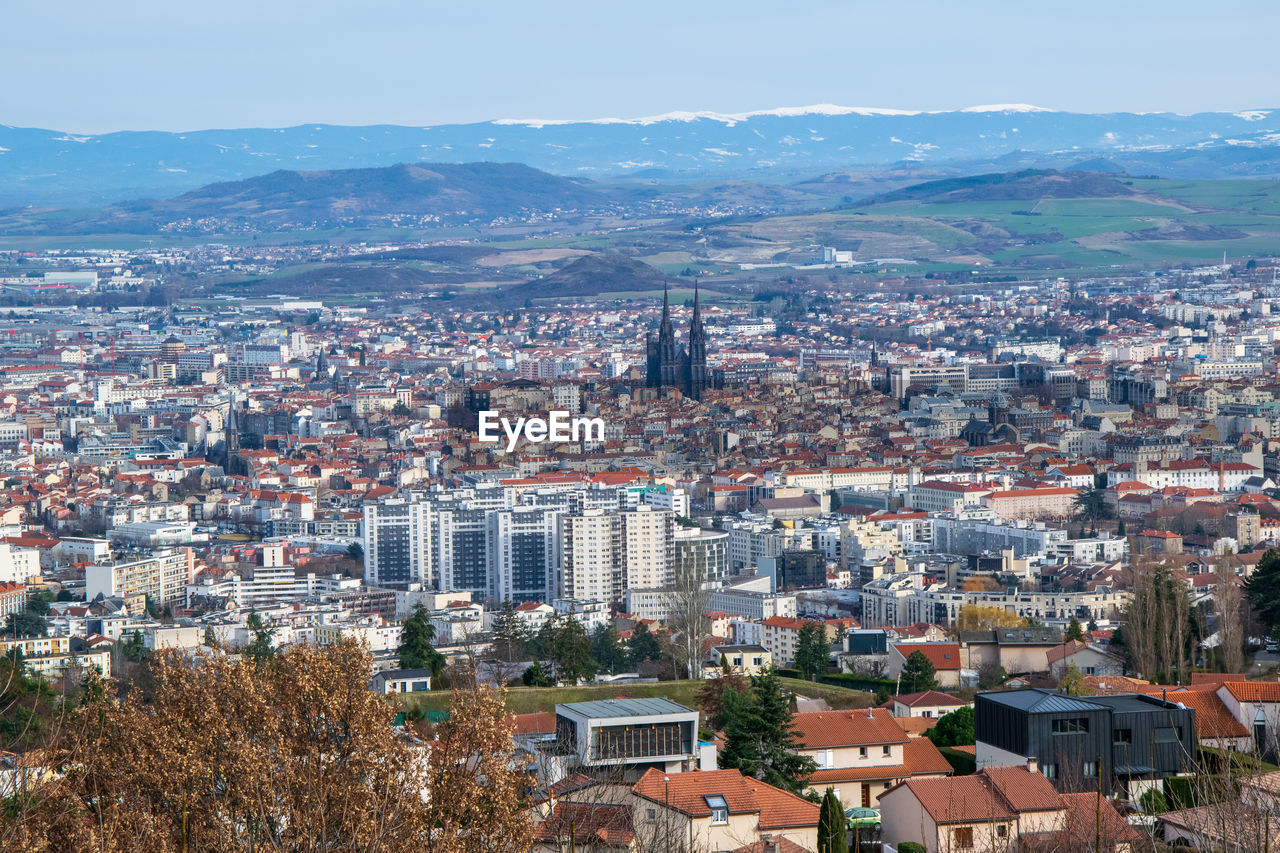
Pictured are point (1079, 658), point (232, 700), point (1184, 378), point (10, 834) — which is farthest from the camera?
point (1184, 378)

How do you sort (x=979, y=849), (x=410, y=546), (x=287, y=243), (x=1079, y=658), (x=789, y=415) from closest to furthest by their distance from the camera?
(x=979, y=849)
(x=1079, y=658)
(x=410, y=546)
(x=789, y=415)
(x=287, y=243)

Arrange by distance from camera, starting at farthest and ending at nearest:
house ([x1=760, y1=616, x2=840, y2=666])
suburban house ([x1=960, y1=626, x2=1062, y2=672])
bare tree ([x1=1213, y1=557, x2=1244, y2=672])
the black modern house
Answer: house ([x1=760, y1=616, x2=840, y2=666]), suburban house ([x1=960, y1=626, x2=1062, y2=672]), bare tree ([x1=1213, y1=557, x2=1244, y2=672]), the black modern house

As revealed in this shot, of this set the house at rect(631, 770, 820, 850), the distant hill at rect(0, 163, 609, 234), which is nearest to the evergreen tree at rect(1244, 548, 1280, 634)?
the house at rect(631, 770, 820, 850)

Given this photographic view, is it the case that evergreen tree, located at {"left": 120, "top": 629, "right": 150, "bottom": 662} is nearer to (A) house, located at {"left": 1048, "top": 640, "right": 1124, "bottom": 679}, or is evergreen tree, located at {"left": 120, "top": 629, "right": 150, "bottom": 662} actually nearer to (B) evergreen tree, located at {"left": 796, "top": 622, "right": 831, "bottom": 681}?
(B) evergreen tree, located at {"left": 796, "top": 622, "right": 831, "bottom": 681}

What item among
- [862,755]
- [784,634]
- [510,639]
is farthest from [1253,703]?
[784,634]

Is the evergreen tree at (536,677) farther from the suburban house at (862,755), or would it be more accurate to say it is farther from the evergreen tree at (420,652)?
the suburban house at (862,755)

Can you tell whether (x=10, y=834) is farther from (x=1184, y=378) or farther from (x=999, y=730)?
(x=1184, y=378)

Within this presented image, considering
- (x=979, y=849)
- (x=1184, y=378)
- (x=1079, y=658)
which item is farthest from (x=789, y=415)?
(x=979, y=849)
